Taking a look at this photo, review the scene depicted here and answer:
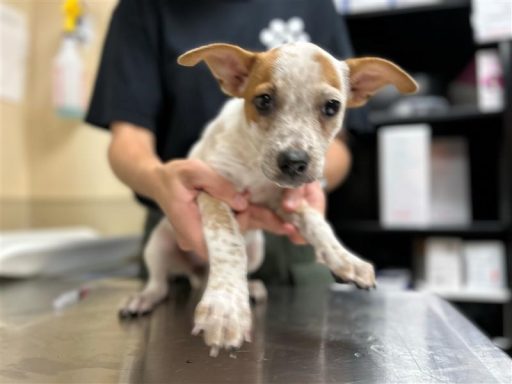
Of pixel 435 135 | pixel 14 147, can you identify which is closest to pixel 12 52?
pixel 14 147

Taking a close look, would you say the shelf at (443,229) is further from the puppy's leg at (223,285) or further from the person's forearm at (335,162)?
the puppy's leg at (223,285)

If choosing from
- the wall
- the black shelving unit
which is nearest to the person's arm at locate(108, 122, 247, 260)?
the black shelving unit

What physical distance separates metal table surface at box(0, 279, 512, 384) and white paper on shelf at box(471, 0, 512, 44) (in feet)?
3.15

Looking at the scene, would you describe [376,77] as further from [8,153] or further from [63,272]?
[8,153]

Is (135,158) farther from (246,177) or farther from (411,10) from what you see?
(411,10)

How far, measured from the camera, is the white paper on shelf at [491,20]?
4.78 ft

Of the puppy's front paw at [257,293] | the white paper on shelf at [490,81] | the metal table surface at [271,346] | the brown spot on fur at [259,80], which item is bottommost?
the metal table surface at [271,346]

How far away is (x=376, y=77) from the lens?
0.73 metres

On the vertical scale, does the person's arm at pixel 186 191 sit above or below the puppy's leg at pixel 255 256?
above

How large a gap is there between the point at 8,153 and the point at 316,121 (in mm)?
1462

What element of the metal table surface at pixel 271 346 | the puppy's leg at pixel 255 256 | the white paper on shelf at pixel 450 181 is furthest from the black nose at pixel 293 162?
the white paper on shelf at pixel 450 181

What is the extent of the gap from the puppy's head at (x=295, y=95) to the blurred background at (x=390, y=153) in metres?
0.92

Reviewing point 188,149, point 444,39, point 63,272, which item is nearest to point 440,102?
point 444,39

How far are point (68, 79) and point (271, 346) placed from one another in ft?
4.57
